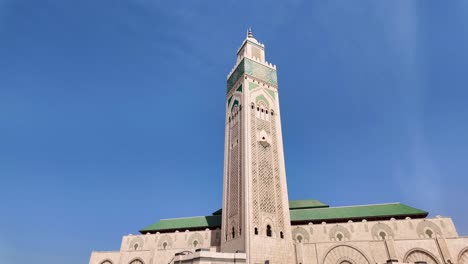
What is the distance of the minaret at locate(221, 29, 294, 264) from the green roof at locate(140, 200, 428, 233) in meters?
6.60

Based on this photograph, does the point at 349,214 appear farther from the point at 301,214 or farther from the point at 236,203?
the point at 236,203

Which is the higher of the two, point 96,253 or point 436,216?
point 436,216

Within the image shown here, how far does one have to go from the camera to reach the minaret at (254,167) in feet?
75.3

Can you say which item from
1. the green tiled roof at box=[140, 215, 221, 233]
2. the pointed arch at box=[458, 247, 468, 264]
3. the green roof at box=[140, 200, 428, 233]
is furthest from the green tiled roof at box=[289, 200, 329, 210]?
the pointed arch at box=[458, 247, 468, 264]

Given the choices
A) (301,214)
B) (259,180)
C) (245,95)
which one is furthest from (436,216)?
(245,95)

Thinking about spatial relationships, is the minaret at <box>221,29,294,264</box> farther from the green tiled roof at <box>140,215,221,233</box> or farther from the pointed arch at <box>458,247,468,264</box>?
the pointed arch at <box>458,247,468,264</box>

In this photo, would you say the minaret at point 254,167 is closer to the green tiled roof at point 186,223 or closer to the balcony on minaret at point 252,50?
the balcony on minaret at point 252,50

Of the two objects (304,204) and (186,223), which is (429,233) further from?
(186,223)

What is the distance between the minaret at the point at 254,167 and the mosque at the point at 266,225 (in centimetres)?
9

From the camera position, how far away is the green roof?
28.6 m

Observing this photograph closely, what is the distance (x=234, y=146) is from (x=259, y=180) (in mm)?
5329

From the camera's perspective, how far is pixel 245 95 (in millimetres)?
29500

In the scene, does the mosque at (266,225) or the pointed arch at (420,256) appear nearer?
the mosque at (266,225)

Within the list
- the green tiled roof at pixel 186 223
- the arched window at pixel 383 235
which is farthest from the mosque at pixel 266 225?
the green tiled roof at pixel 186 223
